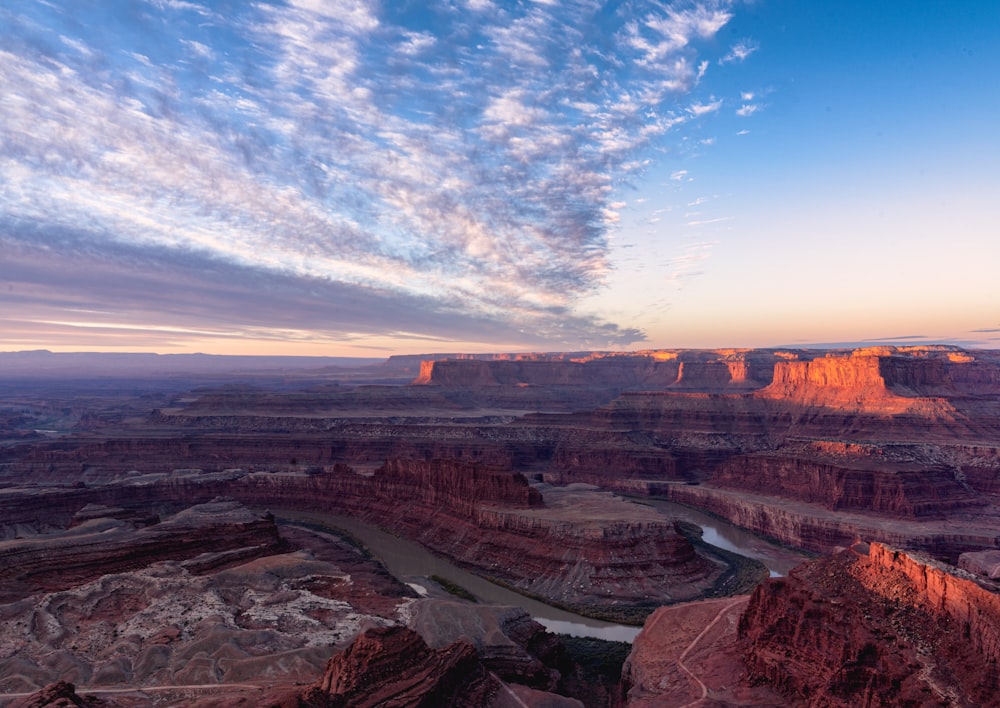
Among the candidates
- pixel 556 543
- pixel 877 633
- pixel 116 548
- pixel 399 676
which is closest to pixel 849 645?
pixel 877 633

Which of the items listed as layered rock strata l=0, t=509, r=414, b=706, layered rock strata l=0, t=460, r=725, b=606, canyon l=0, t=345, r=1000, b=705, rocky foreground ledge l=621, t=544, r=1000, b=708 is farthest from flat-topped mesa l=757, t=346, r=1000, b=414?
layered rock strata l=0, t=509, r=414, b=706

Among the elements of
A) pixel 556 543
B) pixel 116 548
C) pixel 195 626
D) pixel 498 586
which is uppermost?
pixel 116 548

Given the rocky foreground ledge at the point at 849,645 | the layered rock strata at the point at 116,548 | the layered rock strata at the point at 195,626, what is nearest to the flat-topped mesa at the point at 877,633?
the rocky foreground ledge at the point at 849,645

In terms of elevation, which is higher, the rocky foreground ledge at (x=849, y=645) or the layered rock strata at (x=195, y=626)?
the rocky foreground ledge at (x=849, y=645)

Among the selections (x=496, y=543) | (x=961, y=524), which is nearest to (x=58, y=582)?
(x=496, y=543)

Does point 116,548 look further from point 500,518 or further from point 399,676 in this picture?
point 399,676

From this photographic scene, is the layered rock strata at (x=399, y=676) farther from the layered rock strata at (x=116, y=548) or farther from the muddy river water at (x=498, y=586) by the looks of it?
the layered rock strata at (x=116, y=548)

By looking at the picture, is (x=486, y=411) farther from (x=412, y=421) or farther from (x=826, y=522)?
(x=826, y=522)
